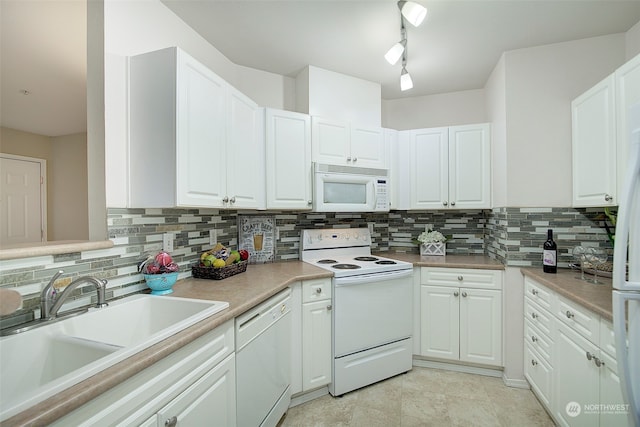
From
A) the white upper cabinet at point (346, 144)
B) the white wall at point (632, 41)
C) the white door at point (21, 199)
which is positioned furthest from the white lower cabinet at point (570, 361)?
the white door at point (21, 199)

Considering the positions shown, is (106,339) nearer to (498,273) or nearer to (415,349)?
(415,349)

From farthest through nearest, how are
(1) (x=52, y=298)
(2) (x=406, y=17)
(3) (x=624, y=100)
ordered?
1. (2) (x=406, y=17)
2. (3) (x=624, y=100)
3. (1) (x=52, y=298)

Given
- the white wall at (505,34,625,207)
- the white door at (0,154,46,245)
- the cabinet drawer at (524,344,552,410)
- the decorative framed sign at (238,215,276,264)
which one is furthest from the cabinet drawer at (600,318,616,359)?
the white door at (0,154,46,245)

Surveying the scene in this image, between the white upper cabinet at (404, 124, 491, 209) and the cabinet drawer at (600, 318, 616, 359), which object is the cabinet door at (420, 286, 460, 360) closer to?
the white upper cabinet at (404, 124, 491, 209)

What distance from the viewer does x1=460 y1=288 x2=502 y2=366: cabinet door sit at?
2387mm

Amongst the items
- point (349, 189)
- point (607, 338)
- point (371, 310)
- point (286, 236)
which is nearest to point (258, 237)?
point (286, 236)

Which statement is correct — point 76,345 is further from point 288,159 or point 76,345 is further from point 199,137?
point 288,159

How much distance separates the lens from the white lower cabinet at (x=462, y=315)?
239cm

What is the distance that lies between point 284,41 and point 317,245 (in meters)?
1.68

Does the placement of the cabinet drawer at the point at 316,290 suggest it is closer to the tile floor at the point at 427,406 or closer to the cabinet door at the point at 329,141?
the tile floor at the point at 427,406

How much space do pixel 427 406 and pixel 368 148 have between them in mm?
2070

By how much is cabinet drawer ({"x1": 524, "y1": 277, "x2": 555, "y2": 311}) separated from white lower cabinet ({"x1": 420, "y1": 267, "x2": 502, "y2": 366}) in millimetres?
188

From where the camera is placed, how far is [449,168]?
2.77 m

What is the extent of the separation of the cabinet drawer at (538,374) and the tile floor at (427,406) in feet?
0.41
